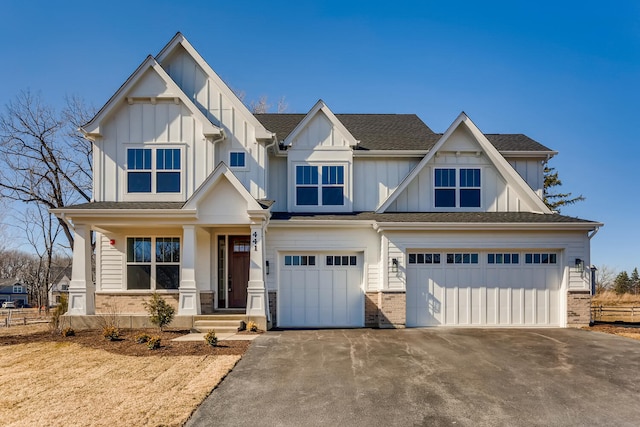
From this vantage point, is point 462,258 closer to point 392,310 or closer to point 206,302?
point 392,310

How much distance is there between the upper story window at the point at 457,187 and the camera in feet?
46.5

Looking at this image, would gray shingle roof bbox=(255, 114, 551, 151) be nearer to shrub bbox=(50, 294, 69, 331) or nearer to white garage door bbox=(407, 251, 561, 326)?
white garage door bbox=(407, 251, 561, 326)

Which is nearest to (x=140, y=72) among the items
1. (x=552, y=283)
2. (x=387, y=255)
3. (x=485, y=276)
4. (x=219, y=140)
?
(x=219, y=140)

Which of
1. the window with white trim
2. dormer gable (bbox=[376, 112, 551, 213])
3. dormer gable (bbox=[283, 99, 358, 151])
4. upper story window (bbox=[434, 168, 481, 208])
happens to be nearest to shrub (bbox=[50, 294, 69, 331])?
the window with white trim

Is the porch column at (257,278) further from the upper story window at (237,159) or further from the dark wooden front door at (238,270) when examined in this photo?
the upper story window at (237,159)

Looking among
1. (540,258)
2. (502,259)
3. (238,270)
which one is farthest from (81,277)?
(540,258)

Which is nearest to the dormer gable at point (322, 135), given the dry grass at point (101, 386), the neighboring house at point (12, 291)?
the dry grass at point (101, 386)

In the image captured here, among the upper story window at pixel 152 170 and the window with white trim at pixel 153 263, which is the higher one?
the upper story window at pixel 152 170

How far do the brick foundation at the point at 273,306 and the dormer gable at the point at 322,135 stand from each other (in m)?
5.20

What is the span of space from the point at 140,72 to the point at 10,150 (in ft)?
41.9

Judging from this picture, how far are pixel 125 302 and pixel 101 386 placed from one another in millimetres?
7149

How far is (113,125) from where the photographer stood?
43.7 ft

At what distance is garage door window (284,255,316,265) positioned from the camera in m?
13.2

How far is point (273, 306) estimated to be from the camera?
1283 centimetres
